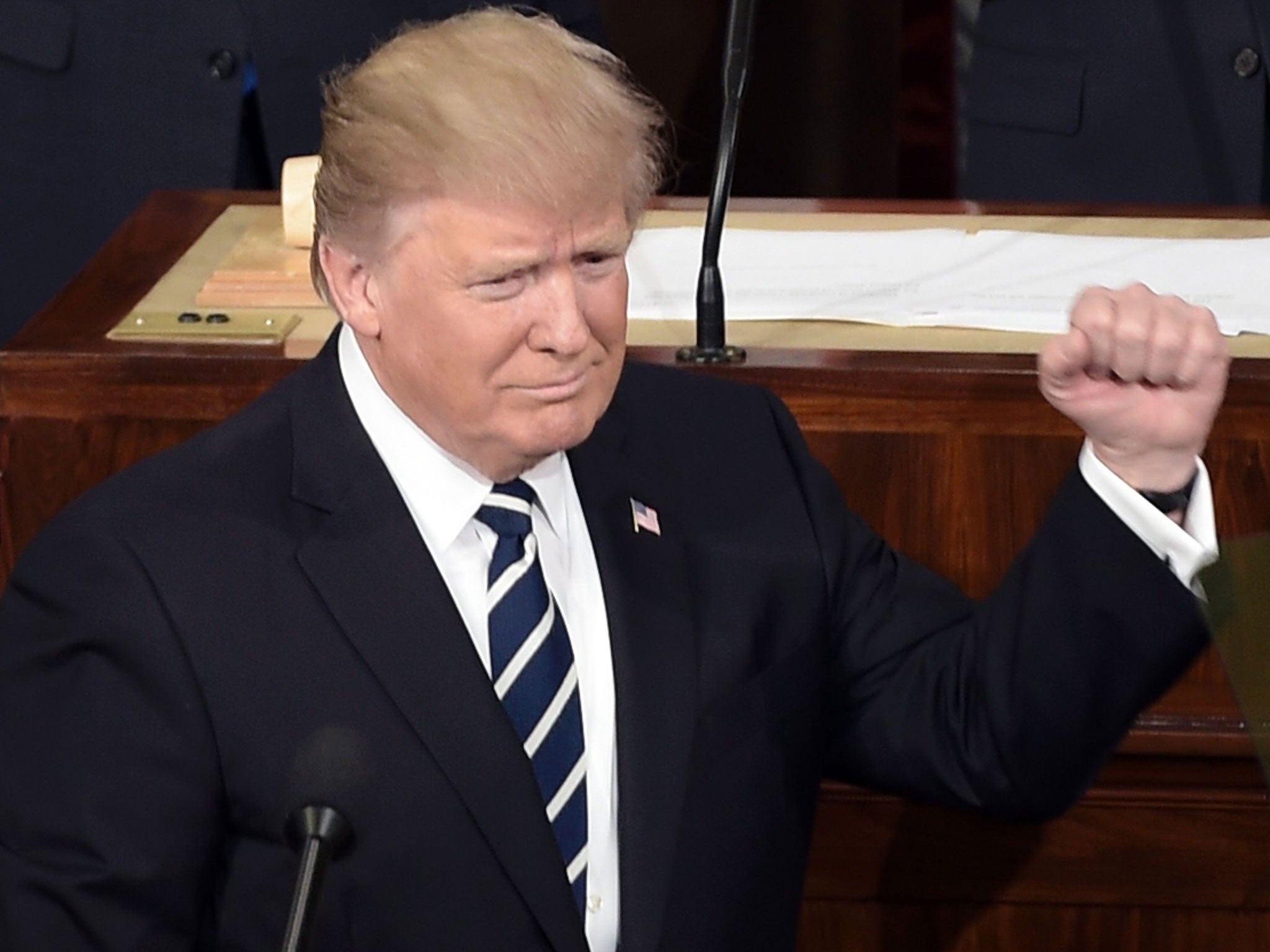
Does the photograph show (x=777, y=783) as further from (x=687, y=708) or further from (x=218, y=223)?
(x=218, y=223)

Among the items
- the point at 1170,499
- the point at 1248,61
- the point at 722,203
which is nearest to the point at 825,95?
the point at 1248,61

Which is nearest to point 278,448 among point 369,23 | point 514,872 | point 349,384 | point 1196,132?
point 349,384

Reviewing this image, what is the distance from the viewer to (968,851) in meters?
2.11

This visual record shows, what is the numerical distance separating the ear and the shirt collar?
7cm

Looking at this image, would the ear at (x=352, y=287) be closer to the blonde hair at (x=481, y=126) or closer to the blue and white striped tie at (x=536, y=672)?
the blonde hair at (x=481, y=126)

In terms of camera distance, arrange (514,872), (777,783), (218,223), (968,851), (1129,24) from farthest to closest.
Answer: (1129,24) < (218,223) < (968,851) < (777,783) < (514,872)

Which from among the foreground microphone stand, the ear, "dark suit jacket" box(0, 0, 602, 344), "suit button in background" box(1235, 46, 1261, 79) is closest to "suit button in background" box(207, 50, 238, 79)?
"dark suit jacket" box(0, 0, 602, 344)

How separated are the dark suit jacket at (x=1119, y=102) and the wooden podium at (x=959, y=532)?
41.1 inches

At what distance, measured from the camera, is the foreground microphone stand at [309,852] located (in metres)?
1.31

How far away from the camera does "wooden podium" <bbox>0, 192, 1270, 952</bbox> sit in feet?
6.68

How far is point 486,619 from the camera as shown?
1.75m

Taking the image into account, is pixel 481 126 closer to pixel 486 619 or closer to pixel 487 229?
pixel 487 229

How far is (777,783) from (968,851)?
316 mm

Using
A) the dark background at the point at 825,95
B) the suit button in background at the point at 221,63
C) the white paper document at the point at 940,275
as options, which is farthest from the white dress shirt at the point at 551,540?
the dark background at the point at 825,95
